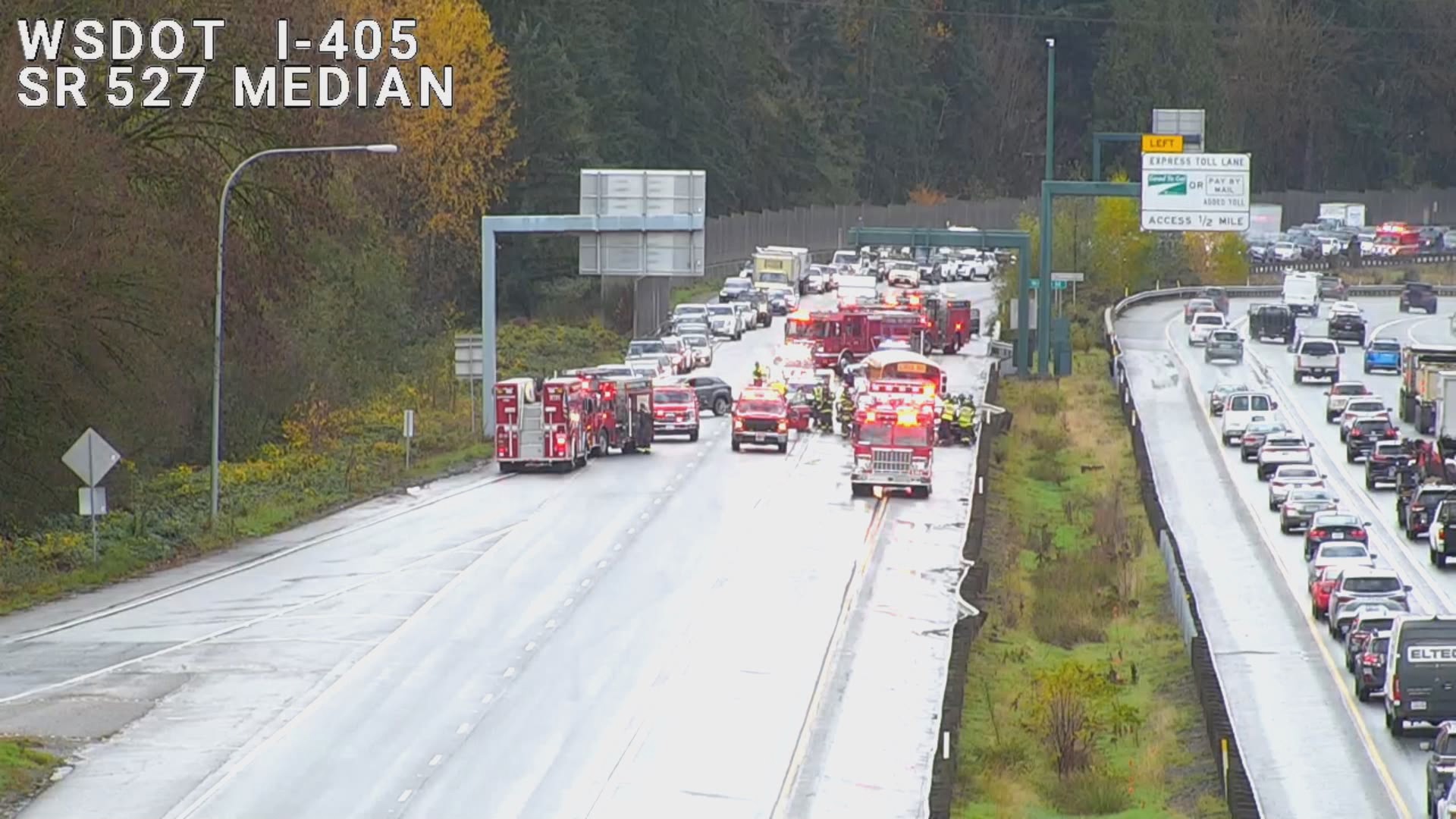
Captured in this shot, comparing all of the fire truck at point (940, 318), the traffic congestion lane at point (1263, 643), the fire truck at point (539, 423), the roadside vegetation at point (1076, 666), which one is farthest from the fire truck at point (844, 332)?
the fire truck at point (539, 423)

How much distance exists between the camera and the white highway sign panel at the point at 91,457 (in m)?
45.2

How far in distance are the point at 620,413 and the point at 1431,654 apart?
3805 centimetres

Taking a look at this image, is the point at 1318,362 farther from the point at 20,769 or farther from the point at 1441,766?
the point at 20,769

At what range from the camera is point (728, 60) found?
161m

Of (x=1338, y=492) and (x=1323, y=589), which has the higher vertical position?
(x=1338, y=492)

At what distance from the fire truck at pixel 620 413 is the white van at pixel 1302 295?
55711mm

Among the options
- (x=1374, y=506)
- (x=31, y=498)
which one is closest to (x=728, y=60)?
(x=1374, y=506)

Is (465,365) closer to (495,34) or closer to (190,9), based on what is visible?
(190,9)

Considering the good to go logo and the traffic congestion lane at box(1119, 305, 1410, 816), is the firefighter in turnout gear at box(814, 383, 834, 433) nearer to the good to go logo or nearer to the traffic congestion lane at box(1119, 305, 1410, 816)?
the traffic congestion lane at box(1119, 305, 1410, 816)

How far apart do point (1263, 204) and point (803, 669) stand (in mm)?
148710

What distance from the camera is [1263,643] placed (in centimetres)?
4625

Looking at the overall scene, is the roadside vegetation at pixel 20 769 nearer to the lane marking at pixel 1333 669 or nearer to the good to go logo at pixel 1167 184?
the lane marking at pixel 1333 669

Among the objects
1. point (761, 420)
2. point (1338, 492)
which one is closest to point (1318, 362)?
point (1338, 492)

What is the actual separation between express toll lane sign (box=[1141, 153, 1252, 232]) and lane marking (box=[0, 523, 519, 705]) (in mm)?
34199
